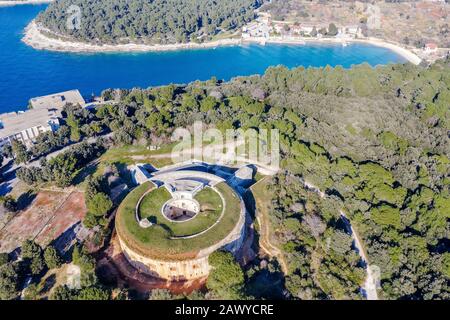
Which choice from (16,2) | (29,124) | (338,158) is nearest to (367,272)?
(338,158)

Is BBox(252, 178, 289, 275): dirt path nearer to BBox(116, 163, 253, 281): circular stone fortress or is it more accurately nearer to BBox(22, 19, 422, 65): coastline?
BBox(116, 163, 253, 281): circular stone fortress

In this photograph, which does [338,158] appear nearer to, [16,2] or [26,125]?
[26,125]

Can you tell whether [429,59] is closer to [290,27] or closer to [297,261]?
[290,27]

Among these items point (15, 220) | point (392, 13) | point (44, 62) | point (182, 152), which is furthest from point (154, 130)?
point (392, 13)

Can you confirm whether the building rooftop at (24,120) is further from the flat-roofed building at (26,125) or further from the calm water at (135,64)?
the calm water at (135,64)

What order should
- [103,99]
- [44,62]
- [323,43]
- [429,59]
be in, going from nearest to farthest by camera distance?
1. [103,99]
2. [44,62]
3. [429,59]
4. [323,43]
